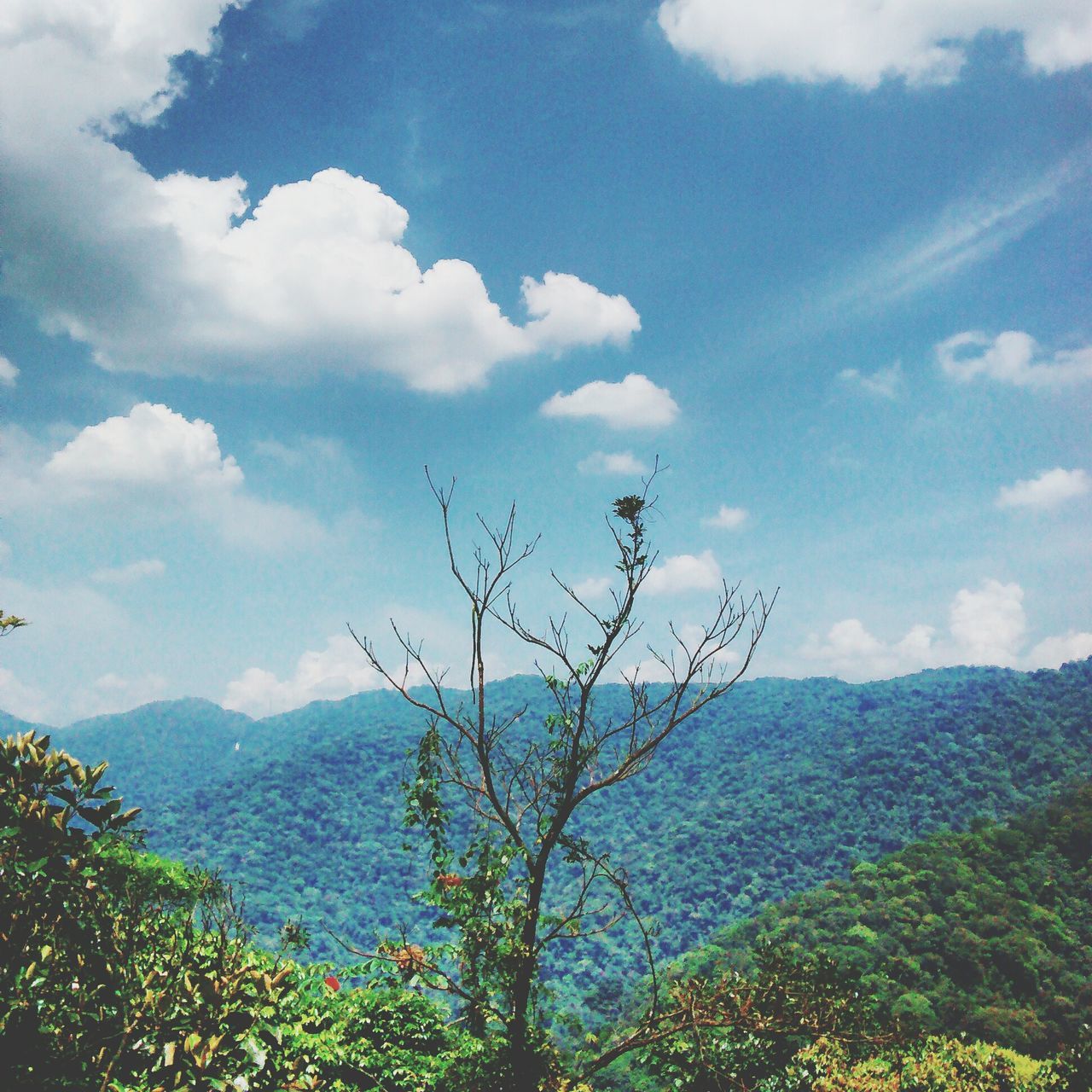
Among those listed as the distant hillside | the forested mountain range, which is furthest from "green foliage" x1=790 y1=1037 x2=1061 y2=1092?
the forested mountain range

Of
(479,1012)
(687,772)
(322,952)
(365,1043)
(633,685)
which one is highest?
(633,685)

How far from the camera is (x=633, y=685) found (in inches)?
274

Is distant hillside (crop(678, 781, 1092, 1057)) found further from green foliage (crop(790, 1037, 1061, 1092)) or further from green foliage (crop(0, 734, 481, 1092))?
green foliage (crop(0, 734, 481, 1092))

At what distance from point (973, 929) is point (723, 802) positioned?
79900mm

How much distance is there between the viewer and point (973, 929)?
50094 millimetres

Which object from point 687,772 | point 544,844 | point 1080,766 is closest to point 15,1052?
point 544,844

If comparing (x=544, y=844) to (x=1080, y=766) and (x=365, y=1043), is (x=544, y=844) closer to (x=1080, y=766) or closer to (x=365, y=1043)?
(x=365, y=1043)

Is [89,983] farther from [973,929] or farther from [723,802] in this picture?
[723,802]

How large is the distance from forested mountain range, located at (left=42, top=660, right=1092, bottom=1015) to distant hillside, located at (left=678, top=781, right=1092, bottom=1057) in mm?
20161

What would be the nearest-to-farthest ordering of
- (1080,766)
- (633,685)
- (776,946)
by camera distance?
(633,685), (776,946), (1080,766)

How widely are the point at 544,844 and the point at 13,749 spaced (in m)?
4.15

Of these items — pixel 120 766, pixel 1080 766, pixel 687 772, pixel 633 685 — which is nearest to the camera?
pixel 633 685

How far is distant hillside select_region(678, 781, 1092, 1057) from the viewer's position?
4116 cm

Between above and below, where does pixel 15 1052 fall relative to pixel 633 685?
below
